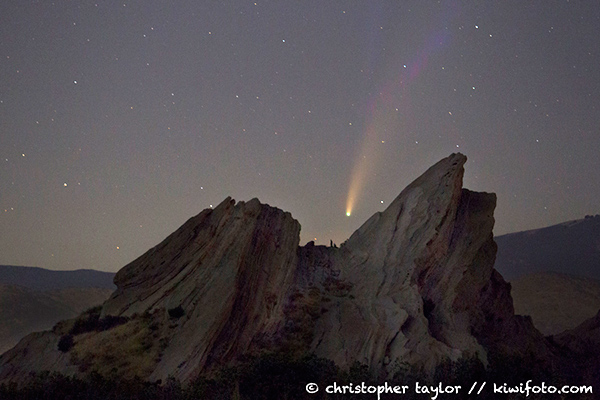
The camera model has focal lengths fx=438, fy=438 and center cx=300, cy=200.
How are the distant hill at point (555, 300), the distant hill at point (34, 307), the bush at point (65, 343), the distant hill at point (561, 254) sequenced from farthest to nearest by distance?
the distant hill at point (561, 254), the distant hill at point (34, 307), the distant hill at point (555, 300), the bush at point (65, 343)

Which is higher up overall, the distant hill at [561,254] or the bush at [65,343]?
the distant hill at [561,254]

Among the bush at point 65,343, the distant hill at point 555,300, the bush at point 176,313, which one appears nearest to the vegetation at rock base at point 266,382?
the bush at point 65,343

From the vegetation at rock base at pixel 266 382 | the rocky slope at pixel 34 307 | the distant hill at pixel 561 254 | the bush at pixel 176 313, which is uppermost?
the distant hill at pixel 561 254

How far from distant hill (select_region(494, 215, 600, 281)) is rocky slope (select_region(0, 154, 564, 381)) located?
151 m

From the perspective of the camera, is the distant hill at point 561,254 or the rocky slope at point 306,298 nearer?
the rocky slope at point 306,298

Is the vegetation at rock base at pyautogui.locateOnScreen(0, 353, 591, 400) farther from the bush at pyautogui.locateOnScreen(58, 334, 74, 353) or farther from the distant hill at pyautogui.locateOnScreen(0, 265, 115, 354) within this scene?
the distant hill at pyautogui.locateOnScreen(0, 265, 115, 354)

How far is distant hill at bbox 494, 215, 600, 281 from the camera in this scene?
171012mm

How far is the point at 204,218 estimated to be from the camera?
32.1 meters

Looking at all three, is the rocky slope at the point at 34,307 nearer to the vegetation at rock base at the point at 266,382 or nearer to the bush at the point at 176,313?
the bush at the point at 176,313

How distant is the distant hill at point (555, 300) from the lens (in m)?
82.8

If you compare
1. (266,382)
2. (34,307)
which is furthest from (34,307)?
(266,382)

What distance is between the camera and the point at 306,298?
29.1m

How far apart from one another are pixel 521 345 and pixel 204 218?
26889mm

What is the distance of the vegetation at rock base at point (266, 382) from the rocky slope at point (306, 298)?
45.0 inches
